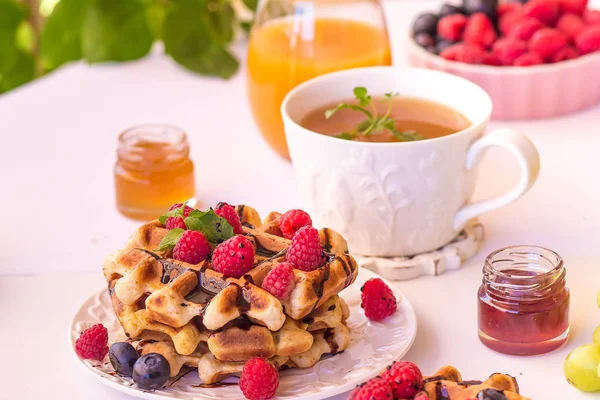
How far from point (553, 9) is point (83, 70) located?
3.60ft

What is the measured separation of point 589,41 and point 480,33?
8.7 inches

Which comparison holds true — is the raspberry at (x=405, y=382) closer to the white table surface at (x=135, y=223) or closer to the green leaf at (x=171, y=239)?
the white table surface at (x=135, y=223)

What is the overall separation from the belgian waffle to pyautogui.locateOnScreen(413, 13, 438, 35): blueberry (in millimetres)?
1142

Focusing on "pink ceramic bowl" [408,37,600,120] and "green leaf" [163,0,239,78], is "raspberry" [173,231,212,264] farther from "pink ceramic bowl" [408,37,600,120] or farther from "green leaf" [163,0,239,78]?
"green leaf" [163,0,239,78]

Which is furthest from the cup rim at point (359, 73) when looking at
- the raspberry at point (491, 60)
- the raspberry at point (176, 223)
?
the raspberry at point (491, 60)

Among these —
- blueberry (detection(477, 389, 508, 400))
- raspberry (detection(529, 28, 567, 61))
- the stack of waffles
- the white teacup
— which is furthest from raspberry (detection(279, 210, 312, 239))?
raspberry (detection(529, 28, 567, 61))

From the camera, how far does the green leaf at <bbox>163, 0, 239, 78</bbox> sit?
2.12 metres

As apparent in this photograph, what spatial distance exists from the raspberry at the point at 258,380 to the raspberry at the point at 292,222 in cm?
22

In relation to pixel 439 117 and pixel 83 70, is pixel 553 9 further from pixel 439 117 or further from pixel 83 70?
pixel 83 70

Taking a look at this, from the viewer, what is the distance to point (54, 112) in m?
2.01

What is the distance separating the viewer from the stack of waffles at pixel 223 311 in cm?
107

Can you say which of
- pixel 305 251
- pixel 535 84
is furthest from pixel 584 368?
pixel 535 84

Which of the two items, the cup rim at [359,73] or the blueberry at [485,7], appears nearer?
the cup rim at [359,73]

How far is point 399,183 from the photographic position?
1.34m
